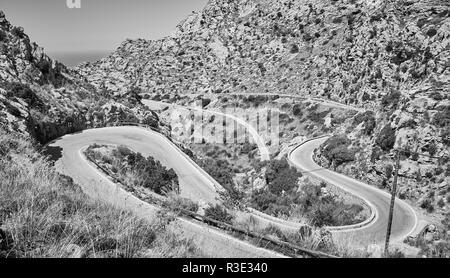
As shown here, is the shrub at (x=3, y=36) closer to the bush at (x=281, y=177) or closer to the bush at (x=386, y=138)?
the bush at (x=281, y=177)

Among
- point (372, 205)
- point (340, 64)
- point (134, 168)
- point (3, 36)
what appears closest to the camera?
point (134, 168)

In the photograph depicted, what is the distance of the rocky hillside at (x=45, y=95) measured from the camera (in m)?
32.4

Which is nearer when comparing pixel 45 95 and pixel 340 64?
pixel 45 95

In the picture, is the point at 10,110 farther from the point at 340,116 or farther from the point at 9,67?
the point at 340,116

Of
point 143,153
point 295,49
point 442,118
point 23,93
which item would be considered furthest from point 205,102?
point 442,118

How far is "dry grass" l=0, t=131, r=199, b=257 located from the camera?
5426mm

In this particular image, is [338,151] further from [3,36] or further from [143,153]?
[3,36]

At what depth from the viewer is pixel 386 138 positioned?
136 feet

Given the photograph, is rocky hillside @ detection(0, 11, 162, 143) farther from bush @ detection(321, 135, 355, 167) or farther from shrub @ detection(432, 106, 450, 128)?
shrub @ detection(432, 106, 450, 128)

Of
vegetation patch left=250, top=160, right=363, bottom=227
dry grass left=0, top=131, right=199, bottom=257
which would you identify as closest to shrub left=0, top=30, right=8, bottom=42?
vegetation patch left=250, top=160, right=363, bottom=227

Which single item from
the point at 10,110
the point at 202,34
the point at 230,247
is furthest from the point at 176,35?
the point at 230,247

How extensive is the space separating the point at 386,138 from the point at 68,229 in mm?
42019

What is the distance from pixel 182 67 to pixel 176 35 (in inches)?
1182

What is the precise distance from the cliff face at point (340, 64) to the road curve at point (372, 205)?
2.28 metres
